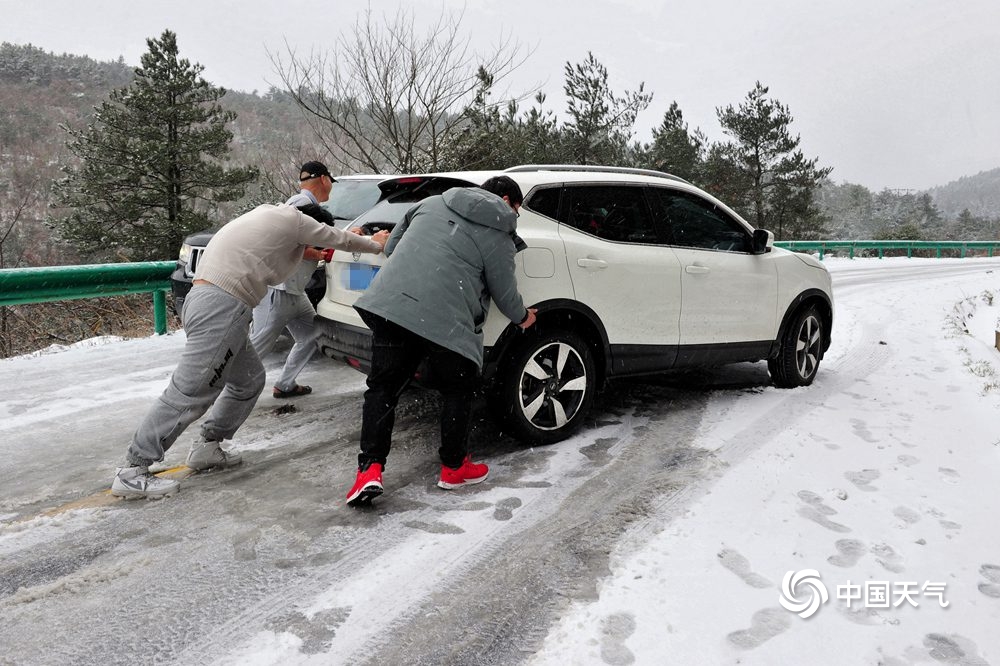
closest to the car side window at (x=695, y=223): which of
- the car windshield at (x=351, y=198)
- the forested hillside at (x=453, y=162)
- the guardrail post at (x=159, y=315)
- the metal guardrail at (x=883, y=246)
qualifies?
the car windshield at (x=351, y=198)

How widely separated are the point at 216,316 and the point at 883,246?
1184 inches

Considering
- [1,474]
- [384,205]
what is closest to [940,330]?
[384,205]

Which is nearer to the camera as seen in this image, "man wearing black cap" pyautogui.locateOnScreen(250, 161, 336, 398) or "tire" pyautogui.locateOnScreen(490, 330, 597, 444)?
"tire" pyautogui.locateOnScreen(490, 330, 597, 444)

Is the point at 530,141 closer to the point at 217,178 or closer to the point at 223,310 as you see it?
the point at 217,178

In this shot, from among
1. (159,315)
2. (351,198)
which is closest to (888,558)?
(351,198)

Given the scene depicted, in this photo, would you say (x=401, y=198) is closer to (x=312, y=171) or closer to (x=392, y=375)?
(x=312, y=171)

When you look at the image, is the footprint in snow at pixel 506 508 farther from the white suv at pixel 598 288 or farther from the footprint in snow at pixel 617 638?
the footprint in snow at pixel 617 638

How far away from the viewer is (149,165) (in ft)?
77.0

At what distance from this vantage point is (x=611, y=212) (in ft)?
14.8

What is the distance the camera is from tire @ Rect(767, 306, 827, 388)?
5.74 m

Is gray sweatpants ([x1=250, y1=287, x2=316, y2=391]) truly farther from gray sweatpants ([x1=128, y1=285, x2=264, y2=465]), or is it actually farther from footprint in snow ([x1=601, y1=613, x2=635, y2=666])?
footprint in snow ([x1=601, y1=613, x2=635, y2=666])

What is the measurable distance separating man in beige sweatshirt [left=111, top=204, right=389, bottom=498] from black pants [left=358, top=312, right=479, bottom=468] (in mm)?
595

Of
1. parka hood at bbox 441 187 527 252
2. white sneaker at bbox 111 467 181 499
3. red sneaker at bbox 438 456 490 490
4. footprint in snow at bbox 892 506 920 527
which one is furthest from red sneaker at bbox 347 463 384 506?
footprint in snow at bbox 892 506 920 527

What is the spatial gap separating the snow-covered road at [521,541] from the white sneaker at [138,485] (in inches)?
3.1
